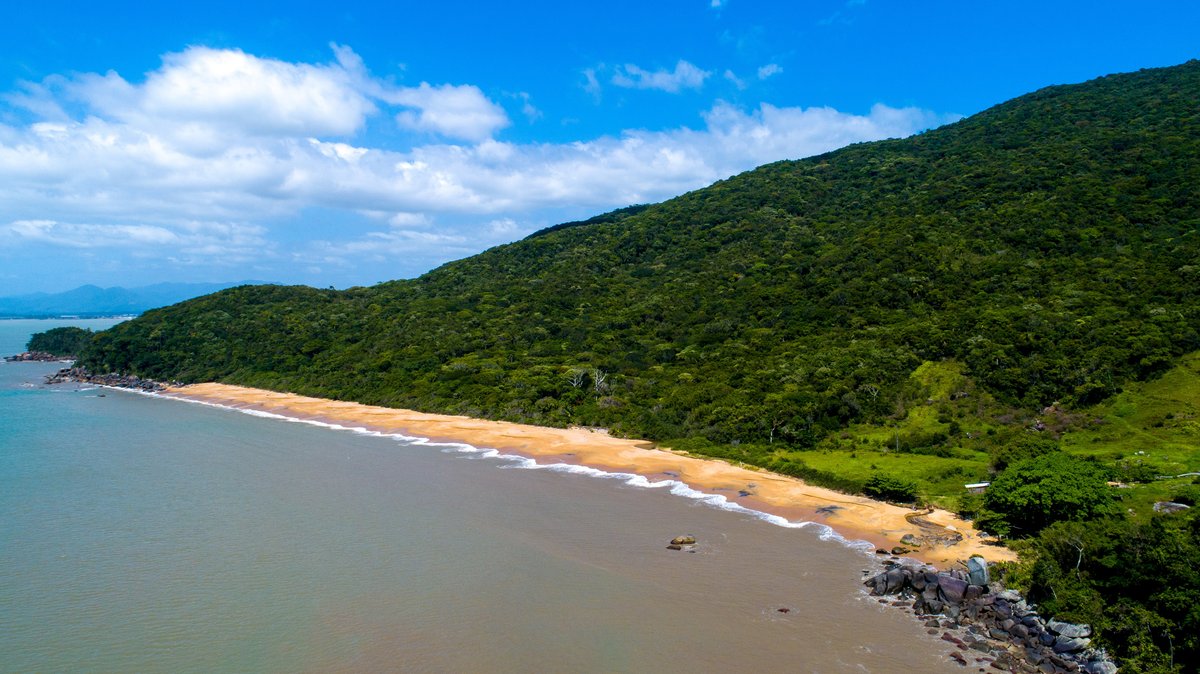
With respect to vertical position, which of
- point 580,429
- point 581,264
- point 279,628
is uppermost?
point 581,264

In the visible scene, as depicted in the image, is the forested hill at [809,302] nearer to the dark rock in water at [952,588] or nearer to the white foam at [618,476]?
the white foam at [618,476]

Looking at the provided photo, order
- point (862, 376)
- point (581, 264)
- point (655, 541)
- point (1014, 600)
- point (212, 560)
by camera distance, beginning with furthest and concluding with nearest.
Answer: point (581, 264) < point (862, 376) < point (655, 541) < point (212, 560) < point (1014, 600)

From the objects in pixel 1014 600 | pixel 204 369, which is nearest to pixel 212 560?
pixel 1014 600

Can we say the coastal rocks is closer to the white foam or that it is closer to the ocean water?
the ocean water

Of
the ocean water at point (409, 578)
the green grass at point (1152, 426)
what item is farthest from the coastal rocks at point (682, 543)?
the green grass at point (1152, 426)

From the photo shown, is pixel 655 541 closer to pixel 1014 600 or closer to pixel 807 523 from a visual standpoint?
pixel 807 523

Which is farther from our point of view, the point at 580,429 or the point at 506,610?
the point at 580,429
